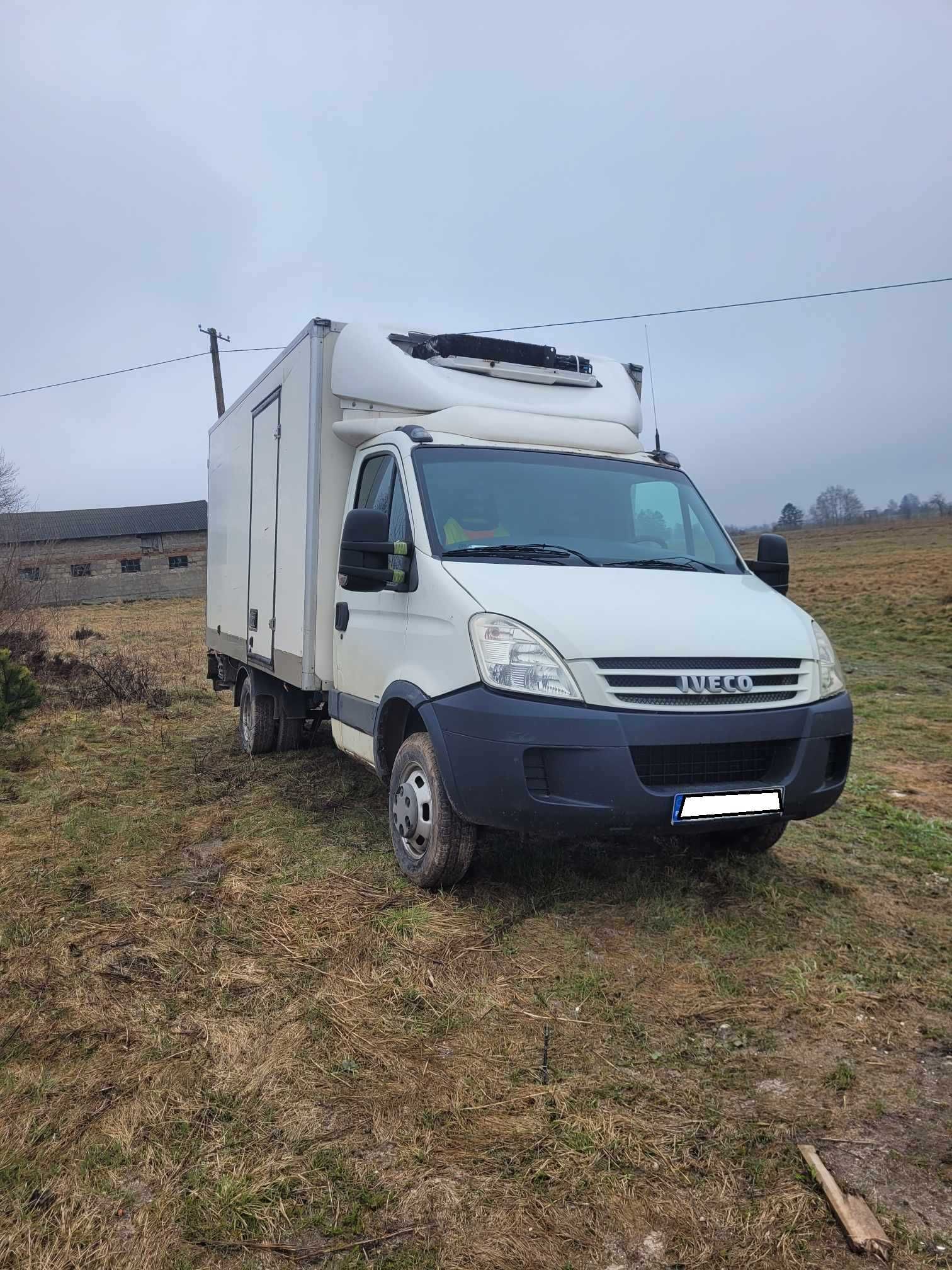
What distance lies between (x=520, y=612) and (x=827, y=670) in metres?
1.47

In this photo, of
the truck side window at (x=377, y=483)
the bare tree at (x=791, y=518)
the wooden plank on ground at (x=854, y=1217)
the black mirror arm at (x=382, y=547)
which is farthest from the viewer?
the bare tree at (x=791, y=518)

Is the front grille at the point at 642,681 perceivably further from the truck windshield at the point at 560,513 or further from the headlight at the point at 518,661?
the truck windshield at the point at 560,513

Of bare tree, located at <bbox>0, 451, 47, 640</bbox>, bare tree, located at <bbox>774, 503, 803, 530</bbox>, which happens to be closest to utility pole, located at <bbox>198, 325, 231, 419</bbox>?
bare tree, located at <bbox>0, 451, 47, 640</bbox>

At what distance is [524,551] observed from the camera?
4293 mm

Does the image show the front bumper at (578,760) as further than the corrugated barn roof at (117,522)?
No

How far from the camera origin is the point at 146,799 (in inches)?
253

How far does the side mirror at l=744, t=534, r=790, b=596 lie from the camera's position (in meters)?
4.95

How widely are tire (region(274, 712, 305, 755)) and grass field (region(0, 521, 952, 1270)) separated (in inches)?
73.6

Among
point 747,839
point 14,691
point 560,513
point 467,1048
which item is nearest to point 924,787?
point 747,839

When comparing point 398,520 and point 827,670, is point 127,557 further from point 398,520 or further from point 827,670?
point 827,670

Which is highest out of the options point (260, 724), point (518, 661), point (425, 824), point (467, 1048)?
point (518, 661)

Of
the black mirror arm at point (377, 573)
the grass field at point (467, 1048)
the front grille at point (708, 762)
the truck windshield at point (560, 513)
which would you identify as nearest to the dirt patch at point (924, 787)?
the grass field at point (467, 1048)

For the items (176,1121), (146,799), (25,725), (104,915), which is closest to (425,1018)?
(176,1121)

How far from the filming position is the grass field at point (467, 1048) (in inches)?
86.1
